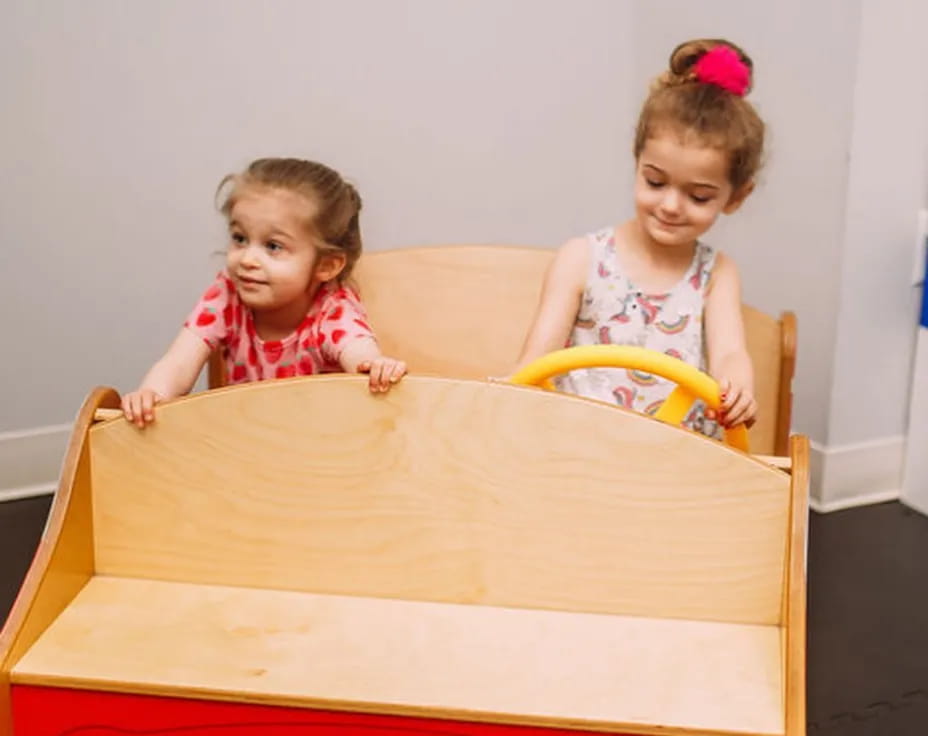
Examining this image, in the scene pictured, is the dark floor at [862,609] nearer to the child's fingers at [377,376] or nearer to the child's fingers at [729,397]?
the child's fingers at [729,397]

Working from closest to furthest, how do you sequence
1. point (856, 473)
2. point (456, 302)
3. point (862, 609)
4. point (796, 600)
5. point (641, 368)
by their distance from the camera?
1. point (796, 600)
2. point (641, 368)
3. point (456, 302)
4. point (862, 609)
5. point (856, 473)

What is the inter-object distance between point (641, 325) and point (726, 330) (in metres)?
0.10

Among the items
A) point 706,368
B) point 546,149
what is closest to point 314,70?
point 546,149

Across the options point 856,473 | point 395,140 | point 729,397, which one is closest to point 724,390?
point 729,397

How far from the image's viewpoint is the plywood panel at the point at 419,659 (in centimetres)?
104

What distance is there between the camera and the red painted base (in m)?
1.05

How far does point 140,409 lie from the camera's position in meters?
1.20

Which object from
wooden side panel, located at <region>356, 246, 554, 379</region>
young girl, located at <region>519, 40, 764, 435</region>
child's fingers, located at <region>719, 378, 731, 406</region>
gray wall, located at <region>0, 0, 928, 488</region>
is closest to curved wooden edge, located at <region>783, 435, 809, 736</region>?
child's fingers, located at <region>719, 378, 731, 406</region>

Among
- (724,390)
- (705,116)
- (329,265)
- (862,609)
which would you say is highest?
(705,116)

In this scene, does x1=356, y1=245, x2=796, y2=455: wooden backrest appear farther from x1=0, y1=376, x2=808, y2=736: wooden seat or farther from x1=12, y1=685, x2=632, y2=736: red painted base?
x1=12, y1=685, x2=632, y2=736: red painted base

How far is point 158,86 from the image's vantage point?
2.00m

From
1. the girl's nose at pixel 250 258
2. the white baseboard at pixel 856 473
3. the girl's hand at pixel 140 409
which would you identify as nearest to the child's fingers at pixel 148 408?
the girl's hand at pixel 140 409

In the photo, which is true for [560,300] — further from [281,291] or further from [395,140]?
[395,140]

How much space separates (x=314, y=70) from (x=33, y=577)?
1.14 m
